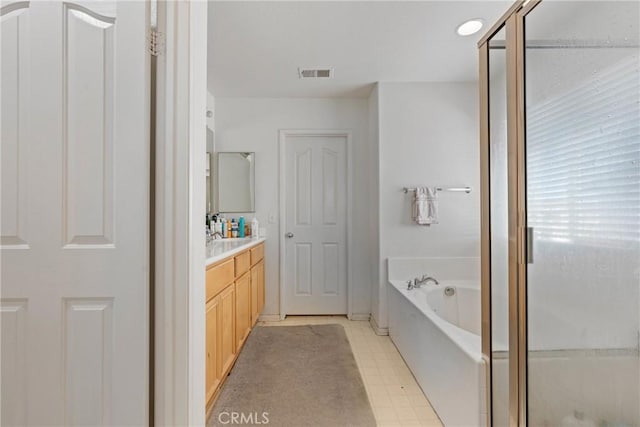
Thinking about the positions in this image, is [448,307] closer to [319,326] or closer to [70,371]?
[319,326]

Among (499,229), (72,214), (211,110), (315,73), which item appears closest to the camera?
(72,214)

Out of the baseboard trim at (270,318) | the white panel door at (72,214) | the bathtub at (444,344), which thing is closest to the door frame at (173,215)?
the white panel door at (72,214)

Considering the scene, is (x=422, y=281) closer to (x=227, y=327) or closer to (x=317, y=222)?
(x=317, y=222)

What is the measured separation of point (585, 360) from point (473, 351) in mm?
443

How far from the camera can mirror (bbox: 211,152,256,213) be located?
132 inches

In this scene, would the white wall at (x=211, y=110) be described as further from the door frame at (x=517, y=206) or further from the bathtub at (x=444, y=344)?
the door frame at (x=517, y=206)

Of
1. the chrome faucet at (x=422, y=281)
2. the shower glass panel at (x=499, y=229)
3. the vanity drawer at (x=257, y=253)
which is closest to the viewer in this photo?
the shower glass panel at (x=499, y=229)

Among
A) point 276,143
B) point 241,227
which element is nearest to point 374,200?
point 276,143

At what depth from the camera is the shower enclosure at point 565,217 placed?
94 centimetres

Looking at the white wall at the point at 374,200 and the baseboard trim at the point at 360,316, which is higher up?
the white wall at the point at 374,200

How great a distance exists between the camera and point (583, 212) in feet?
3.34

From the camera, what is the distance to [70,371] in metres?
0.91

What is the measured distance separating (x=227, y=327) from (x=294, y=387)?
544 mm

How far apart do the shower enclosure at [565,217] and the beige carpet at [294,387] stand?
31.4 inches
